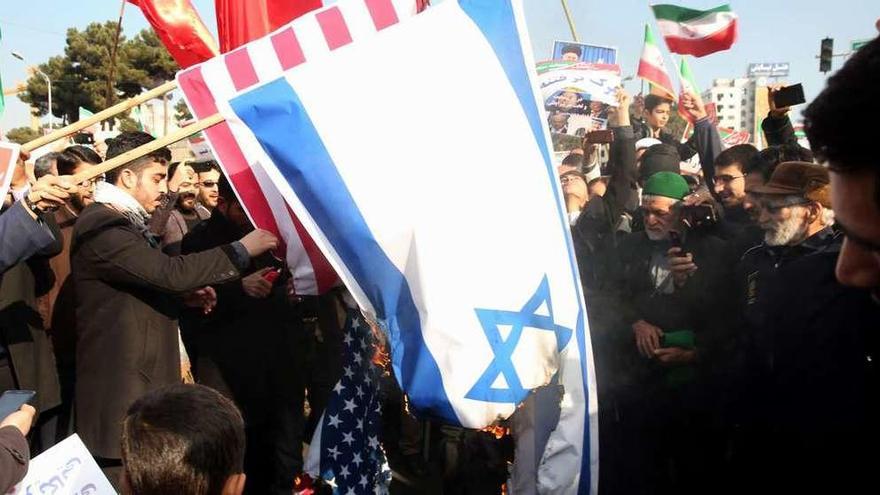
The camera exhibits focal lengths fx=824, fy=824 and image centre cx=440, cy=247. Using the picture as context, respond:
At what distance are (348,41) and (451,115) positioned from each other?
835mm

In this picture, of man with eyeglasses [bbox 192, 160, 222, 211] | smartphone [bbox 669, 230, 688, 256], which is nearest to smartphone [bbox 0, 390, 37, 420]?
smartphone [bbox 669, 230, 688, 256]

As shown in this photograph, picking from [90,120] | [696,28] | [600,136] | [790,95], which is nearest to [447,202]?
[90,120]

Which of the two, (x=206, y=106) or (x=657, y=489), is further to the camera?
(x=657, y=489)

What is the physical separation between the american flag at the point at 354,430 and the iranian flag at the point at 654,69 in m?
5.31

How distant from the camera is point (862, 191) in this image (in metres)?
1.17

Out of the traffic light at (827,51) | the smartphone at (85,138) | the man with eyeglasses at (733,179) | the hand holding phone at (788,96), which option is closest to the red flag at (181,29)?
the man with eyeglasses at (733,179)

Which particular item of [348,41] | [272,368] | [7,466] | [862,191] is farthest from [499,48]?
[272,368]

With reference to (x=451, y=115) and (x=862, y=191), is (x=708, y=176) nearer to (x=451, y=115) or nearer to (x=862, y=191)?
(x=451, y=115)

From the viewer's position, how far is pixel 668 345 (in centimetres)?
394

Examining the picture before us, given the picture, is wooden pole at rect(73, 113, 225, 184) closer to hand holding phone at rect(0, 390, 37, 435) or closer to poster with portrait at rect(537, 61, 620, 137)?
hand holding phone at rect(0, 390, 37, 435)

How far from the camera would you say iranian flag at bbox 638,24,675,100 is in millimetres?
7949

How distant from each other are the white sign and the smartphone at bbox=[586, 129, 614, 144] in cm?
401

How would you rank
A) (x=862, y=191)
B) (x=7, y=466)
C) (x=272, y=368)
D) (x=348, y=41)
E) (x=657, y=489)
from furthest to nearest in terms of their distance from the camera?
1. (x=272, y=368)
2. (x=657, y=489)
3. (x=348, y=41)
4. (x=7, y=466)
5. (x=862, y=191)

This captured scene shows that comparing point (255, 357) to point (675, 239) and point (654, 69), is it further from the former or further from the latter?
point (654, 69)
